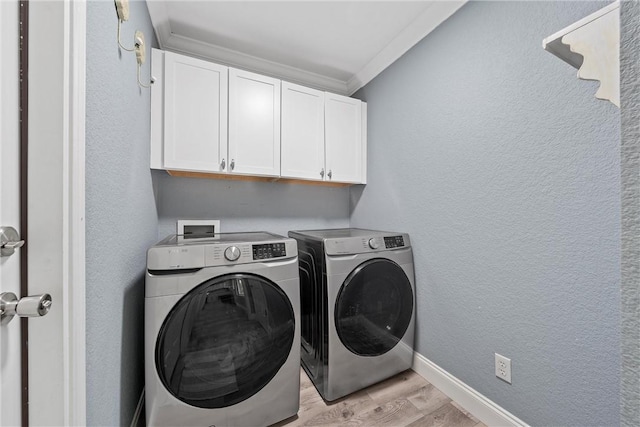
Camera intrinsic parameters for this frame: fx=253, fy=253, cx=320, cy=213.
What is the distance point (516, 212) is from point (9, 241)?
1771 mm

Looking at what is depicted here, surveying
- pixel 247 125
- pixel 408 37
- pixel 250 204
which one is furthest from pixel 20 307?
pixel 408 37

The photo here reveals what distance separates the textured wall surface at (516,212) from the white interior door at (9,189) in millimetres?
1764

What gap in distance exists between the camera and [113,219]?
93 cm

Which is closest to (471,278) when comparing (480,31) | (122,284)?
(480,31)

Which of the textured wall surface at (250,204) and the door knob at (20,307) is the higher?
the textured wall surface at (250,204)

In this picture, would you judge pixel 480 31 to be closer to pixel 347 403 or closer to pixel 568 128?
pixel 568 128

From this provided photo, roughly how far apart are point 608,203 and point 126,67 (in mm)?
1957

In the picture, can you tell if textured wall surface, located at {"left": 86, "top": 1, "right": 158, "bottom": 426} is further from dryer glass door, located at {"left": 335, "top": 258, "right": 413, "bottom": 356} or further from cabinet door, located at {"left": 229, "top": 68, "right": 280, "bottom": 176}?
dryer glass door, located at {"left": 335, "top": 258, "right": 413, "bottom": 356}

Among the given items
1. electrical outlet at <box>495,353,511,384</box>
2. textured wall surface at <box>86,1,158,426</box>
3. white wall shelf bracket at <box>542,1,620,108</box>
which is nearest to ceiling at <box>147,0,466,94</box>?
textured wall surface at <box>86,1,158,426</box>

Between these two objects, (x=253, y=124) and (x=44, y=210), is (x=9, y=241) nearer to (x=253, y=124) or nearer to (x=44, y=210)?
(x=44, y=210)

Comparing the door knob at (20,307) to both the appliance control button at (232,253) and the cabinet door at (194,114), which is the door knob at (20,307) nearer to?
the appliance control button at (232,253)

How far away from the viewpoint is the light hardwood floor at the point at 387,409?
134 cm

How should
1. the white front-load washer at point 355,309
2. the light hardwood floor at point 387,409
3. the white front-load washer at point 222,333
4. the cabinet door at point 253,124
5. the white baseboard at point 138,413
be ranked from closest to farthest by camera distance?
the white front-load washer at point 222,333
the white baseboard at point 138,413
the light hardwood floor at point 387,409
the white front-load washer at point 355,309
the cabinet door at point 253,124

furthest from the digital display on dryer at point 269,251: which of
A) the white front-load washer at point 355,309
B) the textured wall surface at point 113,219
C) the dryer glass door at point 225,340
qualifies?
the textured wall surface at point 113,219
